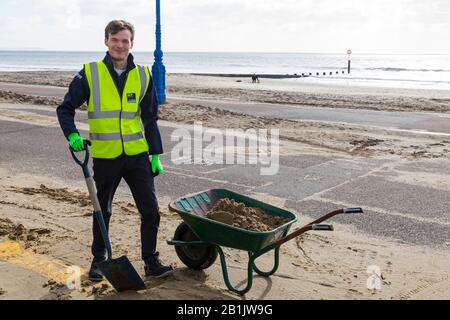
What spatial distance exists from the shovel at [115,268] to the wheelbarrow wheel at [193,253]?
1.84 ft

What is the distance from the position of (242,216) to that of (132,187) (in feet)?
3.23

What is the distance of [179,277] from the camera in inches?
177

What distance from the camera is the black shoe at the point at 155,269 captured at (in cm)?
442

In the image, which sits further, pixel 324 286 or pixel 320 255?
pixel 320 255

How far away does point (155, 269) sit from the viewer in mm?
4430

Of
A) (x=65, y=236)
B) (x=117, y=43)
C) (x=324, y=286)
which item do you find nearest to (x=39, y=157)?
(x=65, y=236)

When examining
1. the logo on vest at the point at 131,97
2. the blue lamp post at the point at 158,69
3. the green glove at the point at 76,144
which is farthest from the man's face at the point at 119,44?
the blue lamp post at the point at 158,69

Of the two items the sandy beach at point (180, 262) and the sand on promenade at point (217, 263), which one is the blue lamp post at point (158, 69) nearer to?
the sandy beach at point (180, 262)

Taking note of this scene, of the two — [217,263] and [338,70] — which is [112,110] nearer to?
[217,263]

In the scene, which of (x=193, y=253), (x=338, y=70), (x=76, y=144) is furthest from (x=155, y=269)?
(x=338, y=70)

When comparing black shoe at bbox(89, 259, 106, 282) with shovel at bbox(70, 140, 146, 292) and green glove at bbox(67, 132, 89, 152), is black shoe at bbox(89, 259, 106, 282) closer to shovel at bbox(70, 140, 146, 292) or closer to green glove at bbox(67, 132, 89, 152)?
shovel at bbox(70, 140, 146, 292)

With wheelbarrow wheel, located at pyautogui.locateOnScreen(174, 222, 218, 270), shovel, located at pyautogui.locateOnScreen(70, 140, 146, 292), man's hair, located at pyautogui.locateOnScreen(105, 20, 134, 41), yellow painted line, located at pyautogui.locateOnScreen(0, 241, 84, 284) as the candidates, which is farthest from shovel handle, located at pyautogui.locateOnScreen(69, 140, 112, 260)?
man's hair, located at pyautogui.locateOnScreen(105, 20, 134, 41)
